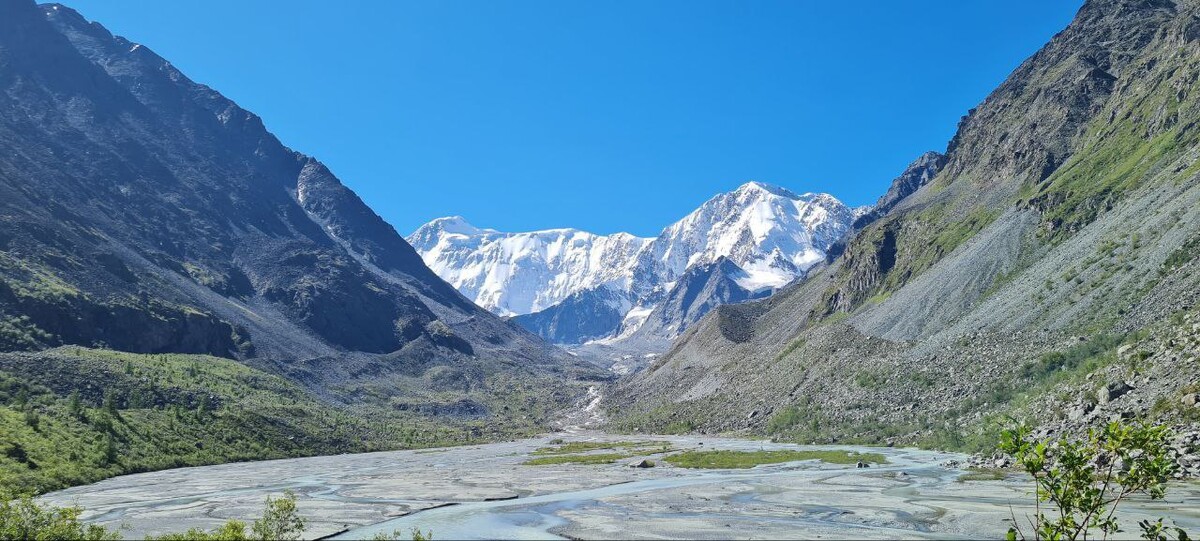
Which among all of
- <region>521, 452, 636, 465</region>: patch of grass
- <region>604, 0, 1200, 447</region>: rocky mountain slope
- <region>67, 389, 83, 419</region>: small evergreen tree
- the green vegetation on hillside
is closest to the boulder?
<region>604, 0, 1200, 447</region>: rocky mountain slope

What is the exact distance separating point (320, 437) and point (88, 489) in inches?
3322

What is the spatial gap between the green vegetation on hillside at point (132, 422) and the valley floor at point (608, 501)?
658 cm

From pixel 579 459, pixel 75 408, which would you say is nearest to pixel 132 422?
pixel 75 408

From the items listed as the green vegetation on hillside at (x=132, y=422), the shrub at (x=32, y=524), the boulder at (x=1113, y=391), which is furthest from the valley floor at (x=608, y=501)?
the shrub at (x=32, y=524)

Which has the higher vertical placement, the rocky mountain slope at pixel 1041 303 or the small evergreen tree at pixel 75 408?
the rocky mountain slope at pixel 1041 303

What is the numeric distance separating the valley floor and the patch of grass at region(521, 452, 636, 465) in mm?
12380

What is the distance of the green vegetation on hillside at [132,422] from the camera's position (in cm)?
9675

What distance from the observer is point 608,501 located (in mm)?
73188

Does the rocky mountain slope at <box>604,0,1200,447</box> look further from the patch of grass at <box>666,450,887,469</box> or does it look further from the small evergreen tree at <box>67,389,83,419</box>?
the small evergreen tree at <box>67,389,83,419</box>

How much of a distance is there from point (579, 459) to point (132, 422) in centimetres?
8380

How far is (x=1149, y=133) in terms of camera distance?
509 feet

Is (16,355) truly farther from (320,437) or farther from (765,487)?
(765,487)

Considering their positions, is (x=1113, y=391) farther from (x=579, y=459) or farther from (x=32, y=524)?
(x=32, y=524)

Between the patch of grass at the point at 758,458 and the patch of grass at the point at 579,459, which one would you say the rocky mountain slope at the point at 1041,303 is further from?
the patch of grass at the point at 579,459
